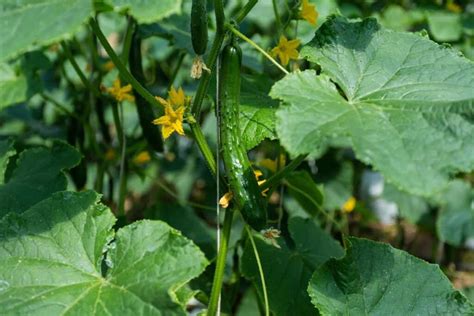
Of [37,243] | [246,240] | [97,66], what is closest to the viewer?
[37,243]

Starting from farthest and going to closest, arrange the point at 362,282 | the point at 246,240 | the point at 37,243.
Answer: the point at 246,240, the point at 362,282, the point at 37,243

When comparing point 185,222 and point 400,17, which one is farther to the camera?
point 400,17

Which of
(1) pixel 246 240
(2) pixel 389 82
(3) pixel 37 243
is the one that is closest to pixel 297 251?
(1) pixel 246 240

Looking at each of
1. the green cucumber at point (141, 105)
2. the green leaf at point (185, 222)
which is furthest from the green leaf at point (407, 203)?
the green cucumber at point (141, 105)

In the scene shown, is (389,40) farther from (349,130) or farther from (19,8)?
(19,8)

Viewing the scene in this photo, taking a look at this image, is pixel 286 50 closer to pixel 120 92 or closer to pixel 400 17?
pixel 120 92

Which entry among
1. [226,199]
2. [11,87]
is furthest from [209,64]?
[11,87]
